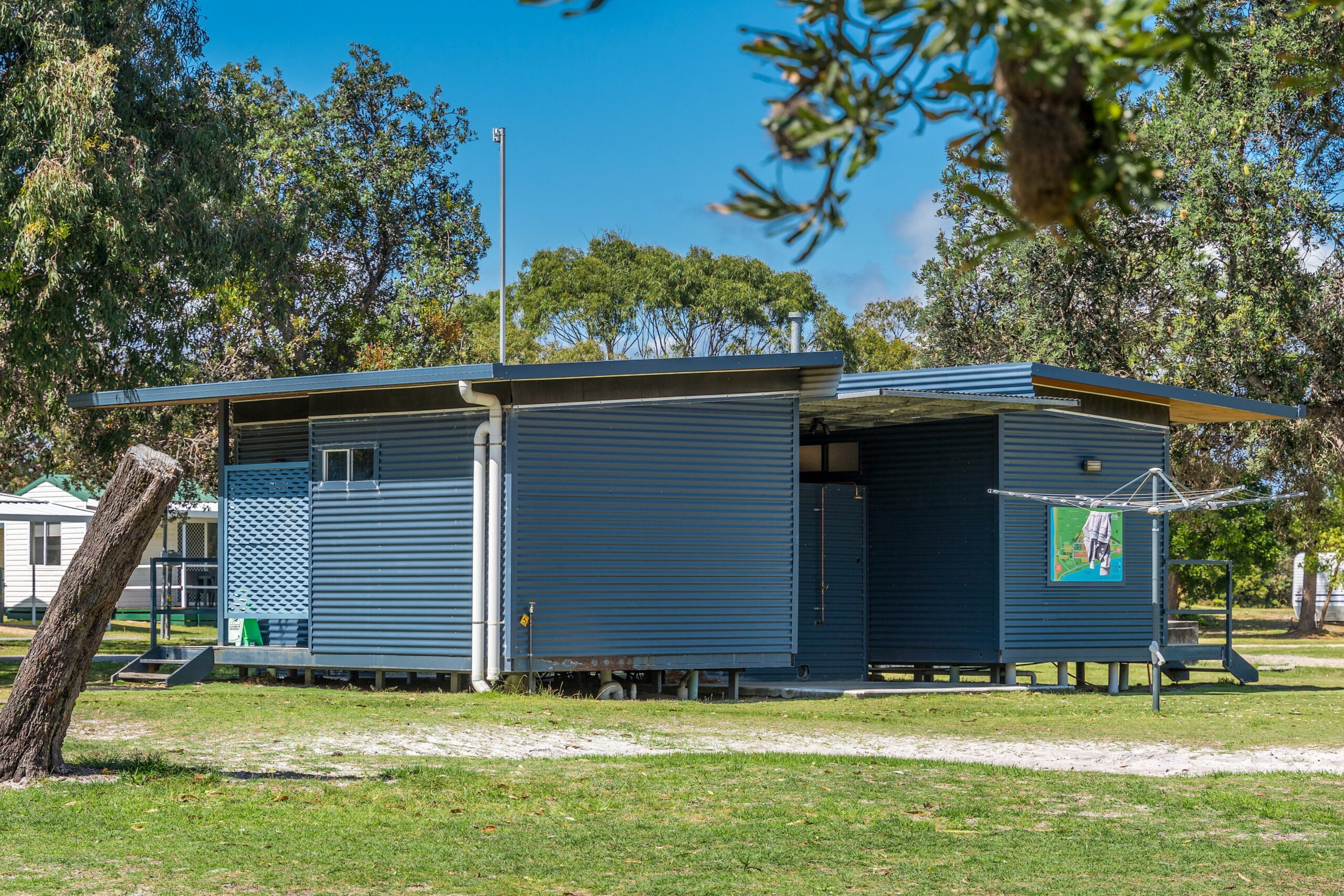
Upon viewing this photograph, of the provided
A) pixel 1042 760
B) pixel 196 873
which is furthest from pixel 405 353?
pixel 196 873

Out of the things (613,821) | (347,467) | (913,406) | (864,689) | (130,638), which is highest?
(913,406)

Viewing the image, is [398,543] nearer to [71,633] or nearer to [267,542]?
[267,542]

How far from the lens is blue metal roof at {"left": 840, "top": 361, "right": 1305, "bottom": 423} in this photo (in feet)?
54.5

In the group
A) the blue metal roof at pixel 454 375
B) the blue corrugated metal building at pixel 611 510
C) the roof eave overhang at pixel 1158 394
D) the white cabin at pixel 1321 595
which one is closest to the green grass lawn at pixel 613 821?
the blue corrugated metal building at pixel 611 510

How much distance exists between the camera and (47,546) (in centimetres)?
3650

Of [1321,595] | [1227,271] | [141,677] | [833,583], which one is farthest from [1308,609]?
[141,677]

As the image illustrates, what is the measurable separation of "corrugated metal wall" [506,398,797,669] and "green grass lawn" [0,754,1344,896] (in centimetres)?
513

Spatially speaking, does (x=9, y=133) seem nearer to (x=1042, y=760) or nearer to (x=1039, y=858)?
(x=1042, y=760)

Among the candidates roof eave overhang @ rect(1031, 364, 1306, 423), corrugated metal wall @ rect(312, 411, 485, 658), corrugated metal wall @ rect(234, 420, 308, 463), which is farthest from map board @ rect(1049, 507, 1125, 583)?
corrugated metal wall @ rect(234, 420, 308, 463)

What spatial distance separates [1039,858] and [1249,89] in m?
22.0

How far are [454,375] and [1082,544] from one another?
26.1 feet

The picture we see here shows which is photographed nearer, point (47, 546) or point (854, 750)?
point (854, 750)

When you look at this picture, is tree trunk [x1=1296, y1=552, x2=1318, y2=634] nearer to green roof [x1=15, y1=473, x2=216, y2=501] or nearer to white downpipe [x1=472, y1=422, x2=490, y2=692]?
green roof [x1=15, y1=473, x2=216, y2=501]

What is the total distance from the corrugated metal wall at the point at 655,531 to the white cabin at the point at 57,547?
21.3m
